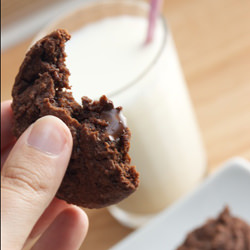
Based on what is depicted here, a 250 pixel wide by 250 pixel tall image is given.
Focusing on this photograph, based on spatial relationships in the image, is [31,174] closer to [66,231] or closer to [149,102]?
[66,231]

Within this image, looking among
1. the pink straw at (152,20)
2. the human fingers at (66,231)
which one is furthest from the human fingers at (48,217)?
the pink straw at (152,20)

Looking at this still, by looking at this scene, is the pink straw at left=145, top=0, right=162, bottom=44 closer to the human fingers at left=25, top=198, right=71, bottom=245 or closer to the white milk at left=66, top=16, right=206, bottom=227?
the white milk at left=66, top=16, right=206, bottom=227

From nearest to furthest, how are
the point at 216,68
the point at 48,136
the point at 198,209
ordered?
the point at 48,136 → the point at 198,209 → the point at 216,68

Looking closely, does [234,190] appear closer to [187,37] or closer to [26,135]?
[187,37]

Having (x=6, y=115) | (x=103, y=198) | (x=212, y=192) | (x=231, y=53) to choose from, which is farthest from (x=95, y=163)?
(x=231, y=53)

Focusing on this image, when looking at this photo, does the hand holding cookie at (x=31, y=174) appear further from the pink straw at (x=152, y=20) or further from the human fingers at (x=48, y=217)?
the pink straw at (x=152, y=20)

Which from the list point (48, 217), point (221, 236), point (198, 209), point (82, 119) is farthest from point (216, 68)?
point (82, 119)
